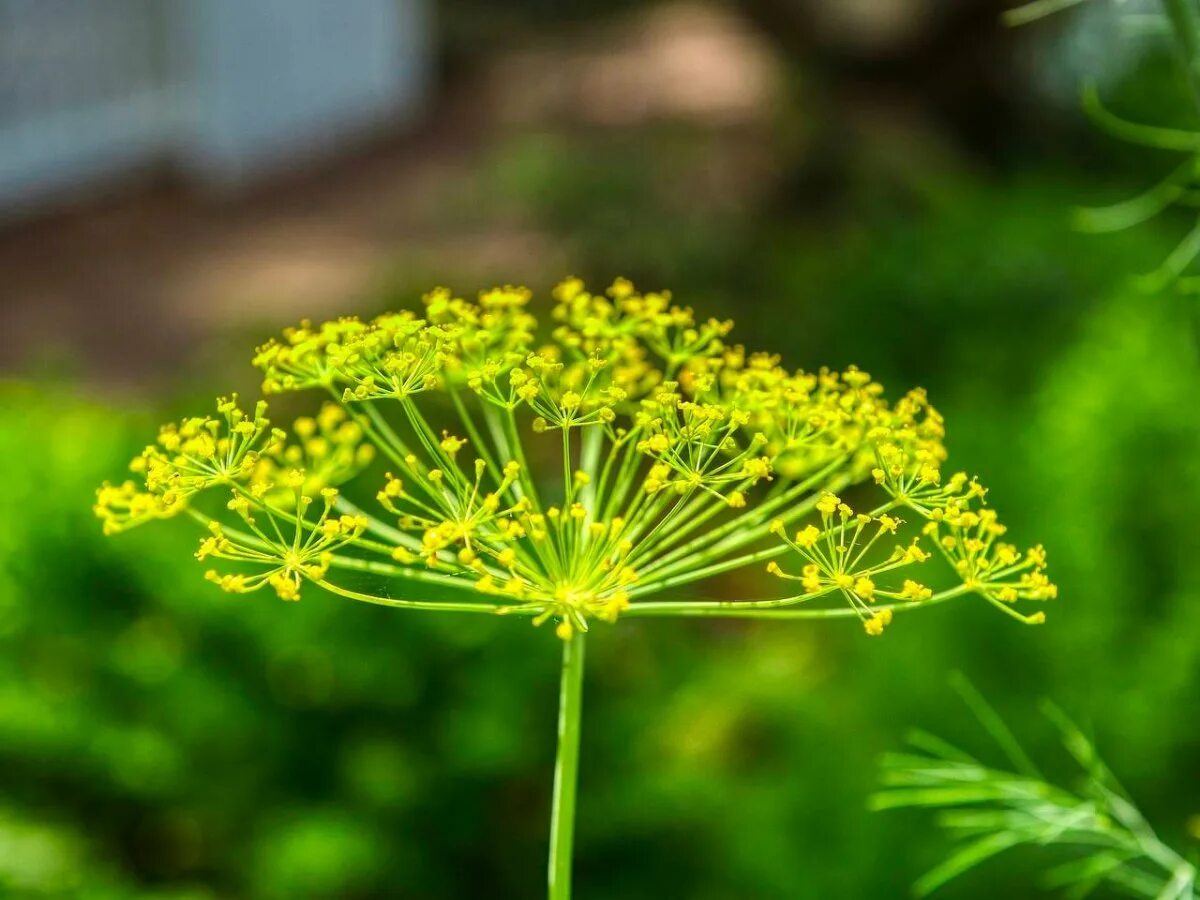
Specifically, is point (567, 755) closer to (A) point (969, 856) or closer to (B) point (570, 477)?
(B) point (570, 477)

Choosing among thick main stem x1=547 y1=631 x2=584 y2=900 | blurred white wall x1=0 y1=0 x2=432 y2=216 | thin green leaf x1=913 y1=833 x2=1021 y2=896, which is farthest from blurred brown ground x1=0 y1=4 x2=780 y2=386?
thick main stem x1=547 y1=631 x2=584 y2=900

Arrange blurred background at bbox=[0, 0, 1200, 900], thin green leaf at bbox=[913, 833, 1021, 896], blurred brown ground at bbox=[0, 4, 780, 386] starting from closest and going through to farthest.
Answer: thin green leaf at bbox=[913, 833, 1021, 896], blurred background at bbox=[0, 0, 1200, 900], blurred brown ground at bbox=[0, 4, 780, 386]

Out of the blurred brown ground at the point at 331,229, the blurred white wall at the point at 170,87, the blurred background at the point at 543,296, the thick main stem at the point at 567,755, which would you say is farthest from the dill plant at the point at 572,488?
the blurred white wall at the point at 170,87

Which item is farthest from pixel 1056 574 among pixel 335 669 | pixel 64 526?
pixel 64 526

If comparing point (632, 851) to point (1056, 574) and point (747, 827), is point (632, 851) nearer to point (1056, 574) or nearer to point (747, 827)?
point (747, 827)

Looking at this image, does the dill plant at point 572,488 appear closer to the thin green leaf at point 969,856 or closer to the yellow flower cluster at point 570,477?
the yellow flower cluster at point 570,477

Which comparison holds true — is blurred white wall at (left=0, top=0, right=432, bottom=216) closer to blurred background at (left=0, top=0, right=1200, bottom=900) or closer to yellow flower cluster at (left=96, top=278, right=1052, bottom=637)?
blurred background at (left=0, top=0, right=1200, bottom=900)

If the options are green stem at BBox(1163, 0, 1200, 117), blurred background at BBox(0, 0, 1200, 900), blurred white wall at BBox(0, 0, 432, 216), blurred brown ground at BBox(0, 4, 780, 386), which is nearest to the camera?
green stem at BBox(1163, 0, 1200, 117)
